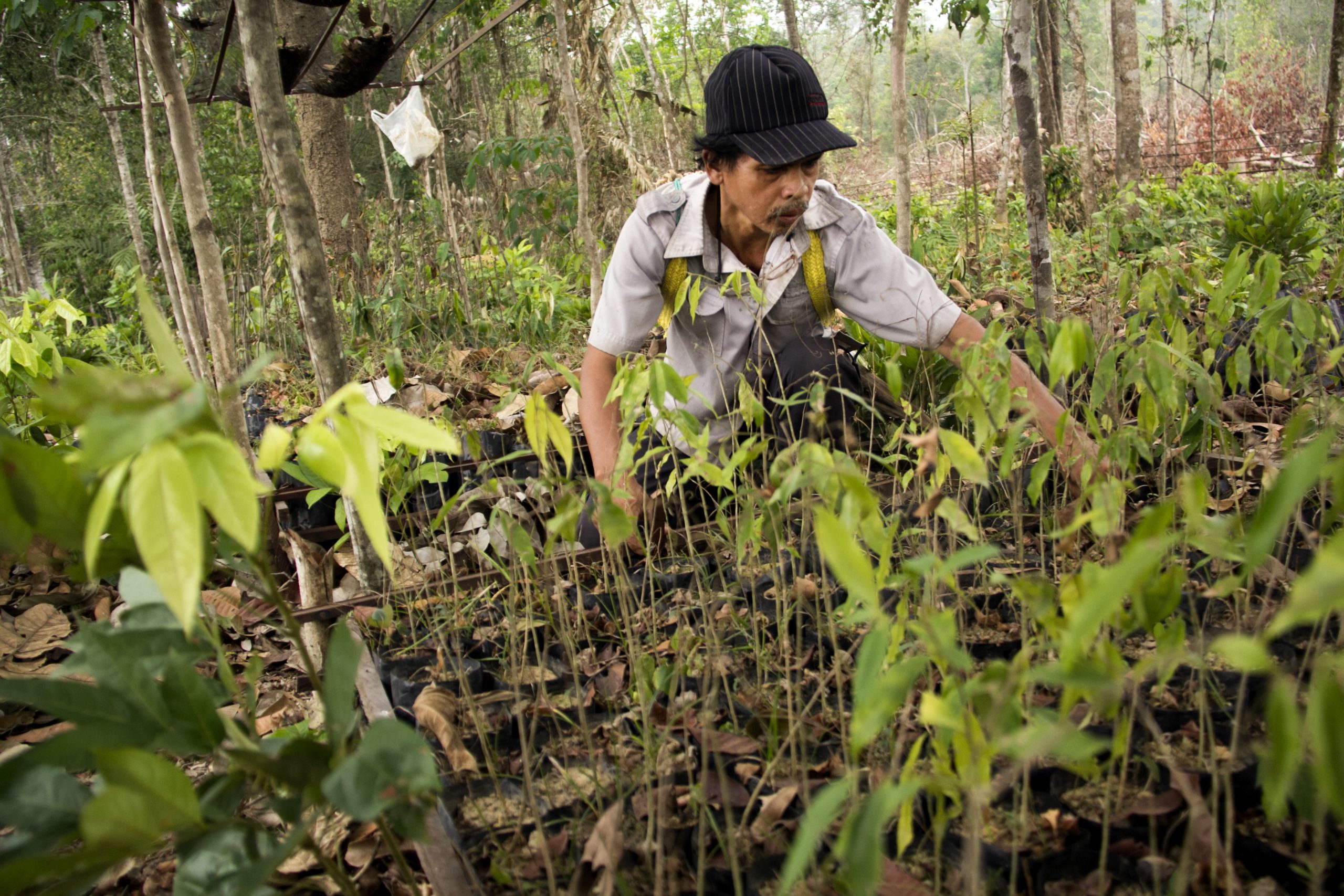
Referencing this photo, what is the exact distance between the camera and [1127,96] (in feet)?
19.2

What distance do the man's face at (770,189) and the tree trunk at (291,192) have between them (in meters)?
0.79

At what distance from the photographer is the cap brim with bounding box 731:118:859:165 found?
1687 millimetres

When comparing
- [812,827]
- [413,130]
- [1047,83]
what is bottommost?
[812,827]

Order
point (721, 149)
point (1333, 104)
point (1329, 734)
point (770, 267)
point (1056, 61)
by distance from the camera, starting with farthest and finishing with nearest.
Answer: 1. point (1056, 61)
2. point (1333, 104)
3. point (770, 267)
4. point (721, 149)
5. point (1329, 734)

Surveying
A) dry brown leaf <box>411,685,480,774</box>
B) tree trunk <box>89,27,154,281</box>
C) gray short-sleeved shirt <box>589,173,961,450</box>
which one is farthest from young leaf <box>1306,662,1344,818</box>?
tree trunk <box>89,27,154,281</box>

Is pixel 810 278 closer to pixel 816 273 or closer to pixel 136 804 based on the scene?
pixel 816 273

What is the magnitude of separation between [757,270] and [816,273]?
0.56ft

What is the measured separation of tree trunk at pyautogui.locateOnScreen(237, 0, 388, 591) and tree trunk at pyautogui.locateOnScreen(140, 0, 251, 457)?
73cm

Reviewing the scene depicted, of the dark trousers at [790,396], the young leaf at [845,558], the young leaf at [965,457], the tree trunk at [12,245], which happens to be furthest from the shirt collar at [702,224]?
the tree trunk at [12,245]

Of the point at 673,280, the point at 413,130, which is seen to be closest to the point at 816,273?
the point at 673,280

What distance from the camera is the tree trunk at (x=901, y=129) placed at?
2969mm

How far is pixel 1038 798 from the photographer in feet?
3.26

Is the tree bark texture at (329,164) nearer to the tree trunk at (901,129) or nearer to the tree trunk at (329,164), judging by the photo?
the tree trunk at (329,164)

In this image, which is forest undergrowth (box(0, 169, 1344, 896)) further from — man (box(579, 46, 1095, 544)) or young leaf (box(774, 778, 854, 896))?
man (box(579, 46, 1095, 544))
